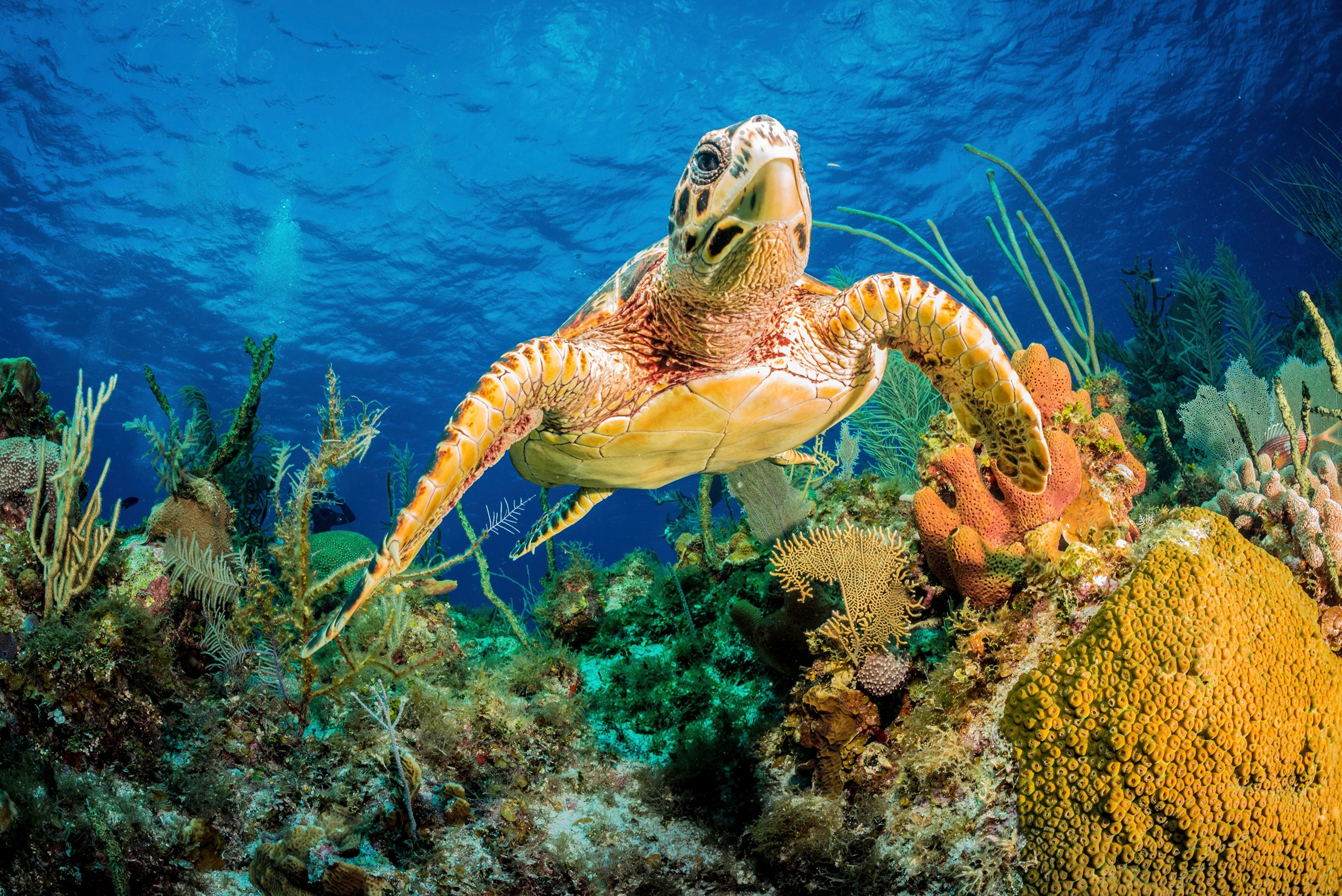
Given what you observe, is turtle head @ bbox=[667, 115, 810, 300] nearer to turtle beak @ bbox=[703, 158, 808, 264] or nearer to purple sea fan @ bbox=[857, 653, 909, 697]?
turtle beak @ bbox=[703, 158, 808, 264]

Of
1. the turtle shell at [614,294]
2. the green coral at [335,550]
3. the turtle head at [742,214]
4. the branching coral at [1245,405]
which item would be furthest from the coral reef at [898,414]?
the green coral at [335,550]

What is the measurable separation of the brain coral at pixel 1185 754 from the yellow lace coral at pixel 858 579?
82cm

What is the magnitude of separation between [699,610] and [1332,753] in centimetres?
372

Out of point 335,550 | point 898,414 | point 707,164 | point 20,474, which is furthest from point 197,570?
point 898,414

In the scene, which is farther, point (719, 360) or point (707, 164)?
point (719, 360)

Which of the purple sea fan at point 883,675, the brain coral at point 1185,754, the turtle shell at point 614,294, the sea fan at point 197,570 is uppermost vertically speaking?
the turtle shell at point 614,294

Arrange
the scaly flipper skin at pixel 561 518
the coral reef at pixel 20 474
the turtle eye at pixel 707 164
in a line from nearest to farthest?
the turtle eye at pixel 707 164, the coral reef at pixel 20 474, the scaly flipper skin at pixel 561 518

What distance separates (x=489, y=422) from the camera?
231cm

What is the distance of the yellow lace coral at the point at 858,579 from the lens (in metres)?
2.77

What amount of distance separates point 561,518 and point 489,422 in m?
2.52

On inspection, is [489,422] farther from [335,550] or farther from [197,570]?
[335,550]

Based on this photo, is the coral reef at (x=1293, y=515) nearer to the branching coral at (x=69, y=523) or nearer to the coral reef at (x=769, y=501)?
the coral reef at (x=769, y=501)

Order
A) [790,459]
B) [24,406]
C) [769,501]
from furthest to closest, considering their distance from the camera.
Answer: [790,459], [769,501], [24,406]

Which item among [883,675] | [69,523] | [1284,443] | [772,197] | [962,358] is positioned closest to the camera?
[772,197]
